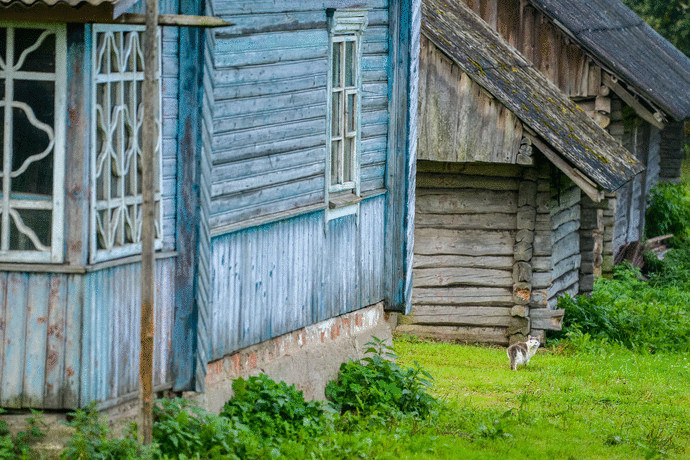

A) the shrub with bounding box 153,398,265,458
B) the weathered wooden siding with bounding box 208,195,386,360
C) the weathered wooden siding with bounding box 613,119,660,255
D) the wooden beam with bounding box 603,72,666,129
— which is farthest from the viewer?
the weathered wooden siding with bounding box 613,119,660,255

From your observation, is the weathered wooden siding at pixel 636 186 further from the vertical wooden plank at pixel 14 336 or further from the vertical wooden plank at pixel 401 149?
the vertical wooden plank at pixel 14 336

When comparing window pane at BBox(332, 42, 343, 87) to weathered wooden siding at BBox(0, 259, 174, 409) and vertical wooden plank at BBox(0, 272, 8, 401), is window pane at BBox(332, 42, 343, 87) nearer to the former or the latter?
weathered wooden siding at BBox(0, 259, 174, 409)

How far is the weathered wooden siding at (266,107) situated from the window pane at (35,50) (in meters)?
1.14

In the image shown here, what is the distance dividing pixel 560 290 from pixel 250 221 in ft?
27.7

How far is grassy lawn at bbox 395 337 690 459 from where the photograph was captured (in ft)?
28.9

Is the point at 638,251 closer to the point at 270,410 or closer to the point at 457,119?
the point at 457,119

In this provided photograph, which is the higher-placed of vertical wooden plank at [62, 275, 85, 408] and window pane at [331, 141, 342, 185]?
window pane at [331, 141, 342, 185]

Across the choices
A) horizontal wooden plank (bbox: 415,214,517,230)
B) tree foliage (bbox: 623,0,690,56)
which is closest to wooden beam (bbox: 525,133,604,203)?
horizontal wooden plank (bbox: 415,214,517,230)

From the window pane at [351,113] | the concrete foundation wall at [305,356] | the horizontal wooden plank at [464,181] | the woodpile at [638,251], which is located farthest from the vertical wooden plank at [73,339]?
the woodpile at [638,251]

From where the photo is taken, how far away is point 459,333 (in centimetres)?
1416

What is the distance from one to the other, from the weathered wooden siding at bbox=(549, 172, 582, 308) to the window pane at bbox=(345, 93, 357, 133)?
5202mm

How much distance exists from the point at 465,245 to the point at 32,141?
8.51m

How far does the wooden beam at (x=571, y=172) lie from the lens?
12961 mm

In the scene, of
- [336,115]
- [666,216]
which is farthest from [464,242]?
[666,216]
